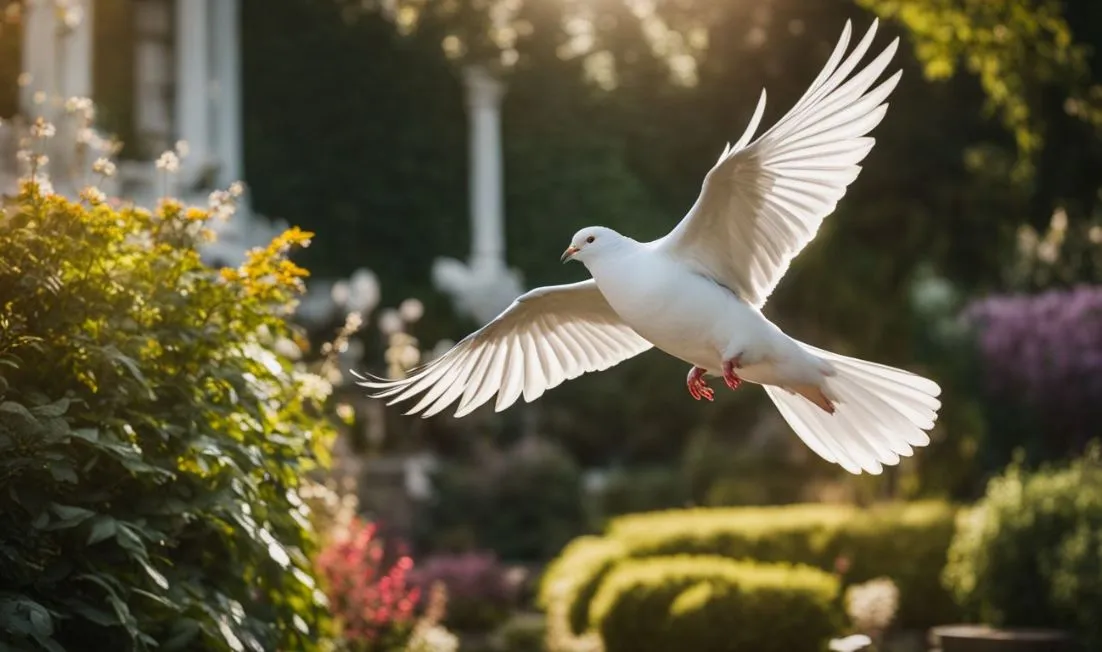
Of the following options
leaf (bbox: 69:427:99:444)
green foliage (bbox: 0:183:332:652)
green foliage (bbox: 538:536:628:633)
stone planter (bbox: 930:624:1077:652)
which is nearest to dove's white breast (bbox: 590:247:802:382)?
green foliage (bbox: 0:183:332:652)

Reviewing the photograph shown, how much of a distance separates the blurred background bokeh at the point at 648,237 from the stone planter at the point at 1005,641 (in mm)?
166

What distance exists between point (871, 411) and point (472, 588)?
8627 millimetres

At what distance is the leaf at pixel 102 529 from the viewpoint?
167 inches

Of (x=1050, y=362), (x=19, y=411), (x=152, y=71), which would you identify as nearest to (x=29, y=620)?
(x=19, y=411)

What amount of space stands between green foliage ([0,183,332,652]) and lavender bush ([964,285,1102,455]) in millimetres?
14002

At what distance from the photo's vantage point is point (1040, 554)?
9312mm

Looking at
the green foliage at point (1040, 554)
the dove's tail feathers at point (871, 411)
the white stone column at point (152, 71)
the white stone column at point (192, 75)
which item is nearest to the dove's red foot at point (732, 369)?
the dove's tail feathers at point (871, 411)

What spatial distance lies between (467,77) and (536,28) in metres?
1.22

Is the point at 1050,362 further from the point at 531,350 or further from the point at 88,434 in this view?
the point at 88,434

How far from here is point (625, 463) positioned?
2831 centimetres

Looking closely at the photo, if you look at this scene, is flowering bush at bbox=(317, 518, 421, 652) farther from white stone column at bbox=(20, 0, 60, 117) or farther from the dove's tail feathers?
white stone column at bbox=(20, 0, 60, 117)

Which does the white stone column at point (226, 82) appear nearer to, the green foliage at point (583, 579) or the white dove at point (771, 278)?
the green foliage at point (583, 579)

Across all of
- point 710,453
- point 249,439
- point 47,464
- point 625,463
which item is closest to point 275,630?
point 249,439

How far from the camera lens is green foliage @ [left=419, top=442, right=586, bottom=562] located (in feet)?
52.6
